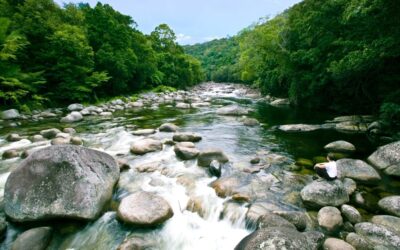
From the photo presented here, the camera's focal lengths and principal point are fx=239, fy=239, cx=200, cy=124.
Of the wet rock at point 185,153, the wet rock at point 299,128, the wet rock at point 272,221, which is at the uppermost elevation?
the wet rock at point 185,153

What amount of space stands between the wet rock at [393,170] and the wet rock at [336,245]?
3525 millimetres

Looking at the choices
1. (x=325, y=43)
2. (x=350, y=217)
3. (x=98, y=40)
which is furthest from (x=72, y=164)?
(x=98, y=40)

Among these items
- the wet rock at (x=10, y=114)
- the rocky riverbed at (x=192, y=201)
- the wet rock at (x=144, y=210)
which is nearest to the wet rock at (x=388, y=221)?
the rocky riverbed at (x=192, y=201)

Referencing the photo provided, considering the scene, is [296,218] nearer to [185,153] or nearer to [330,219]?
[330,219]

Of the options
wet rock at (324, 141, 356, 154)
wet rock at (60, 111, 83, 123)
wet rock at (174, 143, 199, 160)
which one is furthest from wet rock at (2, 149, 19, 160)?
wet rock at (324, 141, 356, 154)

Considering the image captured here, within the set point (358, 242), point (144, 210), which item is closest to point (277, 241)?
point (358, 242)

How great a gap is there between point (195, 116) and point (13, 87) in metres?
10.5

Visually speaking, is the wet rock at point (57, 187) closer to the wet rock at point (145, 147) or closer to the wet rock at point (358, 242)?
the wet rock at point (145, 147)

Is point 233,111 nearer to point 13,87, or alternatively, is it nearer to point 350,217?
point 350,217

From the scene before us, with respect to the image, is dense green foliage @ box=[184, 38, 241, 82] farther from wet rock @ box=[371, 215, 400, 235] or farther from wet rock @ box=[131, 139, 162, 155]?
wet rock @ box=[371, 215, 400, 235]

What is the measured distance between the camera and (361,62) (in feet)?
29.8

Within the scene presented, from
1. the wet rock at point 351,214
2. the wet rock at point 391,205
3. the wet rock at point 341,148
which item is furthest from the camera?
the wet rock at point 341,148

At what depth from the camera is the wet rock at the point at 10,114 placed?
12297mm

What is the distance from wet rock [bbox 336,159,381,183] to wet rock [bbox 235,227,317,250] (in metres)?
3.08
